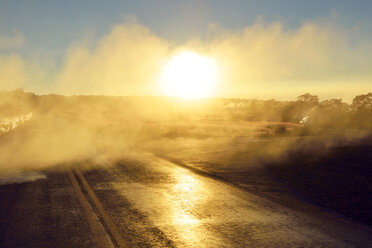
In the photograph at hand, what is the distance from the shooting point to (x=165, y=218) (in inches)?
219

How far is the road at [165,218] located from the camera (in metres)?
4.55

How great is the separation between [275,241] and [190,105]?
3251 inches

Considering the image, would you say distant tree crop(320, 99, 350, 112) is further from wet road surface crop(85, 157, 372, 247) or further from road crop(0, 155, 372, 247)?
road crop(0, 155, 372, 247)

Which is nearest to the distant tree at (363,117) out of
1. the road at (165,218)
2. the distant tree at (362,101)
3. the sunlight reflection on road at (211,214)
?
the distant tree at (362,101)

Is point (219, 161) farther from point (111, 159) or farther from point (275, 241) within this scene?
point (275, 241)

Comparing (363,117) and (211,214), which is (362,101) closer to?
(363,117)

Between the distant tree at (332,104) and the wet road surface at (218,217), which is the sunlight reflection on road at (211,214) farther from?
the distant tree at (332,104)

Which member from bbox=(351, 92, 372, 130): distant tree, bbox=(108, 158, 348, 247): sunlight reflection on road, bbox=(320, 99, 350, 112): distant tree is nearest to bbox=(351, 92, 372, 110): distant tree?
bbox=(351, 92, 372, 130): distant tree

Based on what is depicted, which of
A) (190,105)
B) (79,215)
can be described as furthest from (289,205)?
(190,105)

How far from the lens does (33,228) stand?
4.96 meters

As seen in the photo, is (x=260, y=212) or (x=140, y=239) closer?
(x=140, y=239)

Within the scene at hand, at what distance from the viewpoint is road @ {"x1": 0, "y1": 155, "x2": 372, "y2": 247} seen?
4.55 meters

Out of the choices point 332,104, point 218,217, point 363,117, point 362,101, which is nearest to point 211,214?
point 218,217

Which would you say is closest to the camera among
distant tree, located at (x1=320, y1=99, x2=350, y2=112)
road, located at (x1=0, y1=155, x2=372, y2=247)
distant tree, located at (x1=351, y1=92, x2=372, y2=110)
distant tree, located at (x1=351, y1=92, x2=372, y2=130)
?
road, located at (x1=0, y1=155, x2=372, y2=247)
